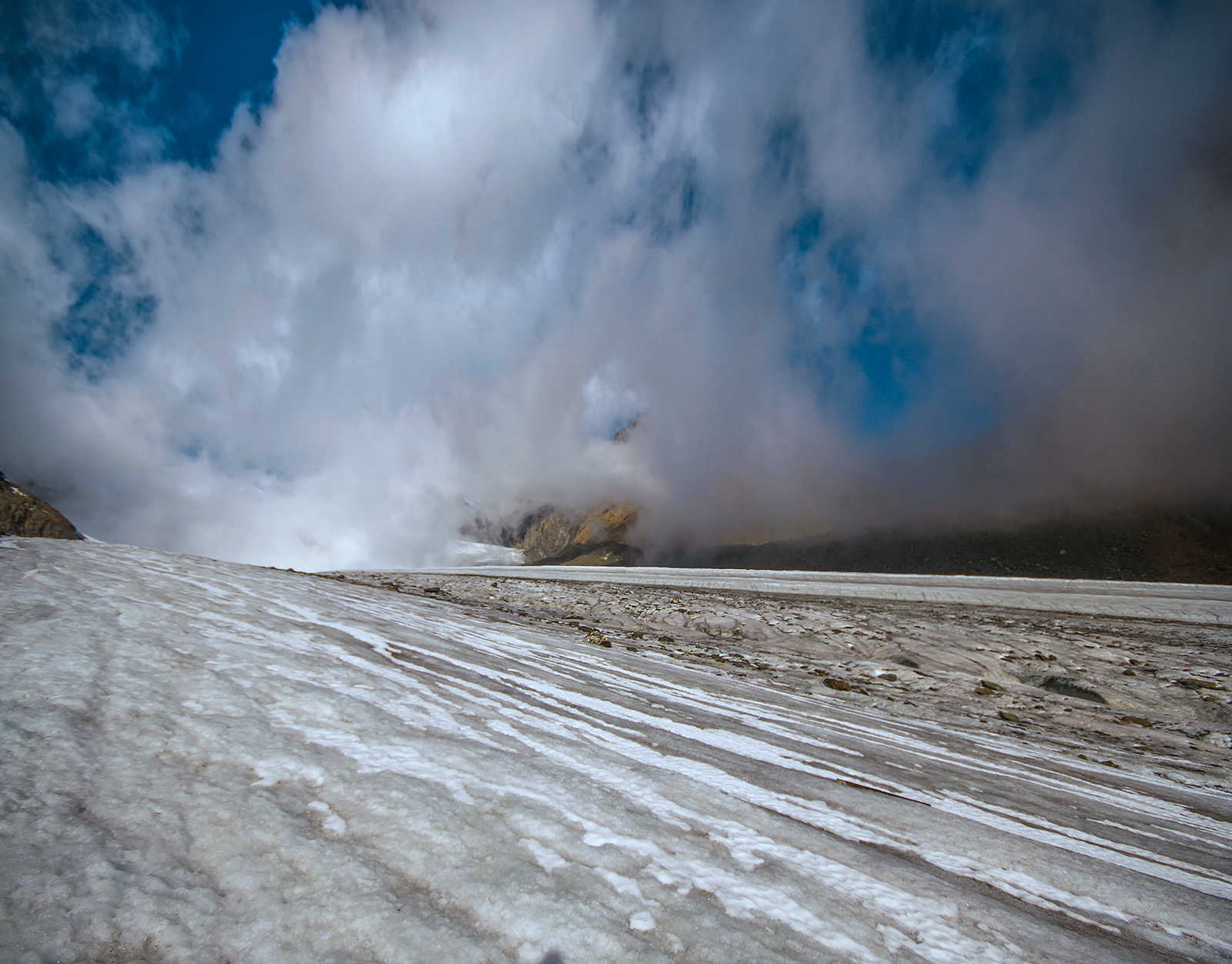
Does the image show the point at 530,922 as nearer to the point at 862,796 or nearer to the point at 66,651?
the point at 862,796

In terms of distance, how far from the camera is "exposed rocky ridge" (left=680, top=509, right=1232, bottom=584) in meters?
33.2

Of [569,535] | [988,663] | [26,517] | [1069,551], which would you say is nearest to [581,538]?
[569,535]

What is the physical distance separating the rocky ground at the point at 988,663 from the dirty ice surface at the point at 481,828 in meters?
2.71

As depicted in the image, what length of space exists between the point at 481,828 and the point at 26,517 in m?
27.5

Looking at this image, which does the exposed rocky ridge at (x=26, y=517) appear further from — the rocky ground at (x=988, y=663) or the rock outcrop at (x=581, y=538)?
the rock outcrop at (x=581, y=538)

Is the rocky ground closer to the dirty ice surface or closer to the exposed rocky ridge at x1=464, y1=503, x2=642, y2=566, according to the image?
the dirty ice surface

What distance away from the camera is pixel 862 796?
278 cm

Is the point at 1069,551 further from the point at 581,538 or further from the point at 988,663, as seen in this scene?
the point at 581,538

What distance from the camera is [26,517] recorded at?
1847cm

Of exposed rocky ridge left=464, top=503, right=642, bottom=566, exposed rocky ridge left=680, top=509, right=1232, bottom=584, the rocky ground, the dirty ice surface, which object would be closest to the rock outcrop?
exposed rocky ridge left=464, top=503, right=642, bottom=566

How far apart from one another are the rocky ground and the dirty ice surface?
2.71 m

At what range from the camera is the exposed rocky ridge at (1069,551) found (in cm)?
3322

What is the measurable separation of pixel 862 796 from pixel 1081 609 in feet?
53.6

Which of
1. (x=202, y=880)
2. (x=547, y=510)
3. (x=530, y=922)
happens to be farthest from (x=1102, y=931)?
(x=547, y=510)
